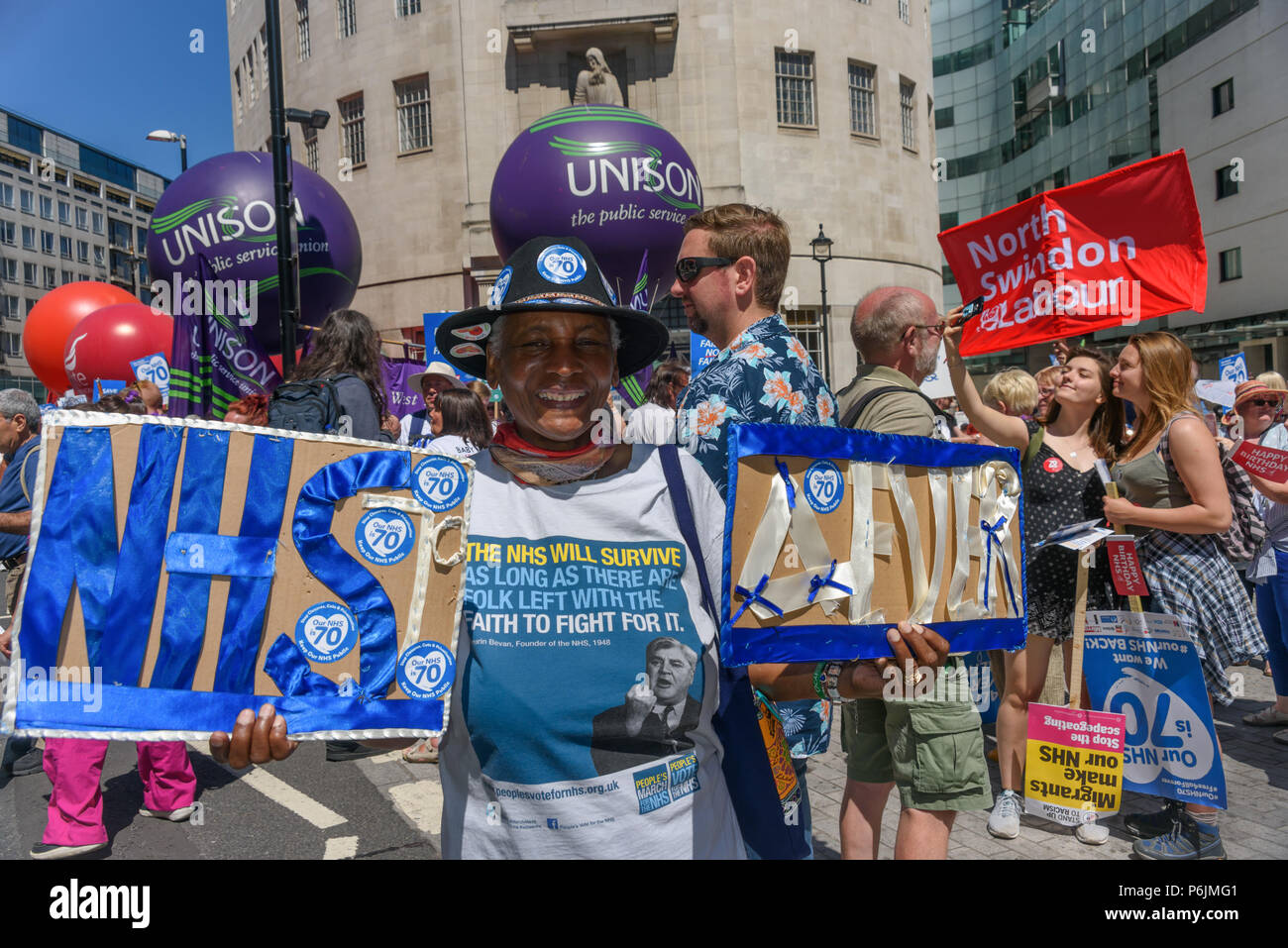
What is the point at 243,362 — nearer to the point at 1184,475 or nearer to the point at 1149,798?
the point at 1184,475

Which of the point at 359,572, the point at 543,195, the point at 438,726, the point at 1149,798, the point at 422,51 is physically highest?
the point at 422,51

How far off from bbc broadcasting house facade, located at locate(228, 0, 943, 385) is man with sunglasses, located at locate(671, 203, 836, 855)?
69.3ft

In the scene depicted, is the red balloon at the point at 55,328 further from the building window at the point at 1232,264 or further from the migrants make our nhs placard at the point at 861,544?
the building window at the point at 1232,264

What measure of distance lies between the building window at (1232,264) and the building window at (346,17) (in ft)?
99.6

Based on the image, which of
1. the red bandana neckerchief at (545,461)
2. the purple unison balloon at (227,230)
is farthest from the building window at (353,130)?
the red bandana neckerchief at (545,461)

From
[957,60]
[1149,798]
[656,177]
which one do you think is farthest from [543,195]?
[957,60]

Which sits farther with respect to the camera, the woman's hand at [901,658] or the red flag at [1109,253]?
the red flag at [1109,253]

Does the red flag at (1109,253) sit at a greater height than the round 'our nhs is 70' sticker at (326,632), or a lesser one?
greater

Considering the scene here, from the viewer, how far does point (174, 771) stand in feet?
15.0

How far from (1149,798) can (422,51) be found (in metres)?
25.7

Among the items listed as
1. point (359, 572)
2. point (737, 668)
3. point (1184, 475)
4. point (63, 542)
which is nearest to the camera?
point (63, 542)

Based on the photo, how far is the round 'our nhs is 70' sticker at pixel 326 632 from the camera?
1.64 meters

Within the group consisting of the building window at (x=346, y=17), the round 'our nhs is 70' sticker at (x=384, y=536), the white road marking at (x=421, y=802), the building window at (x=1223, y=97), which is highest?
the building window at (x=346, y=17)

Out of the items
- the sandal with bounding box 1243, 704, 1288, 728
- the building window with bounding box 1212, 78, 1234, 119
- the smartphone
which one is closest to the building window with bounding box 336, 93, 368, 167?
the sandal with bounding box 1243, 704, 1288, 728
